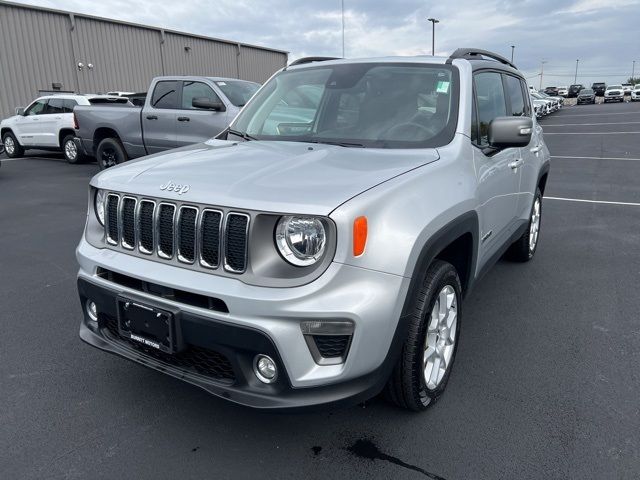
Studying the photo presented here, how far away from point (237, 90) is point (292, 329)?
25.9ft

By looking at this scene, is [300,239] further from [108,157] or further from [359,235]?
[108,157]

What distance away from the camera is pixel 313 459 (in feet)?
8.06

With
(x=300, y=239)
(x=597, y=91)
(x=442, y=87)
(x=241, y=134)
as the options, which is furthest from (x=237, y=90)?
(x=597, y=91)

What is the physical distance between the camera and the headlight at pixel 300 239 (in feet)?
6.97

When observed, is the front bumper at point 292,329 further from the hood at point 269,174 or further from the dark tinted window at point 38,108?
the dark tinted window at point 38,108

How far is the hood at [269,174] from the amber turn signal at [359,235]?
0.37 feet

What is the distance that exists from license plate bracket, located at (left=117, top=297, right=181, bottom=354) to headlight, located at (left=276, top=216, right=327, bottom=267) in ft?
1.85

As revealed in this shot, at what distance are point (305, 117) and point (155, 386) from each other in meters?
1.97

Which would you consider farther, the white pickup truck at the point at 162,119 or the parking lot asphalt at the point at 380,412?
the white pickup truck at the point at 162,119

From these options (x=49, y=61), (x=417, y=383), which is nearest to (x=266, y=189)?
(x=417, y=383)

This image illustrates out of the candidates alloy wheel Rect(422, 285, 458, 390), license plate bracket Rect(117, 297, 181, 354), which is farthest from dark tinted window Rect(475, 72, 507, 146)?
license plate bracket Rect(117, 297, 181, 354)

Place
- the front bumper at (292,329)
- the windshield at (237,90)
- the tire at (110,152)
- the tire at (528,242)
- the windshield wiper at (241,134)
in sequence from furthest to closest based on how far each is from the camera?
1. the tire at (110,152)
2. the windshield at (237,90)
3. the tire at (528,242)
4. the windshield wiper at (241,134)
5. the front bumper at (292,329)

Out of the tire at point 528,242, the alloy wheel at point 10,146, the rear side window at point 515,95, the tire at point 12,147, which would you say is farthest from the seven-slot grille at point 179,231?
the alloy wheel at point 10,146

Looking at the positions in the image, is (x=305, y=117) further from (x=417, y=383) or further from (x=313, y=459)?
(x=313, y=459)
